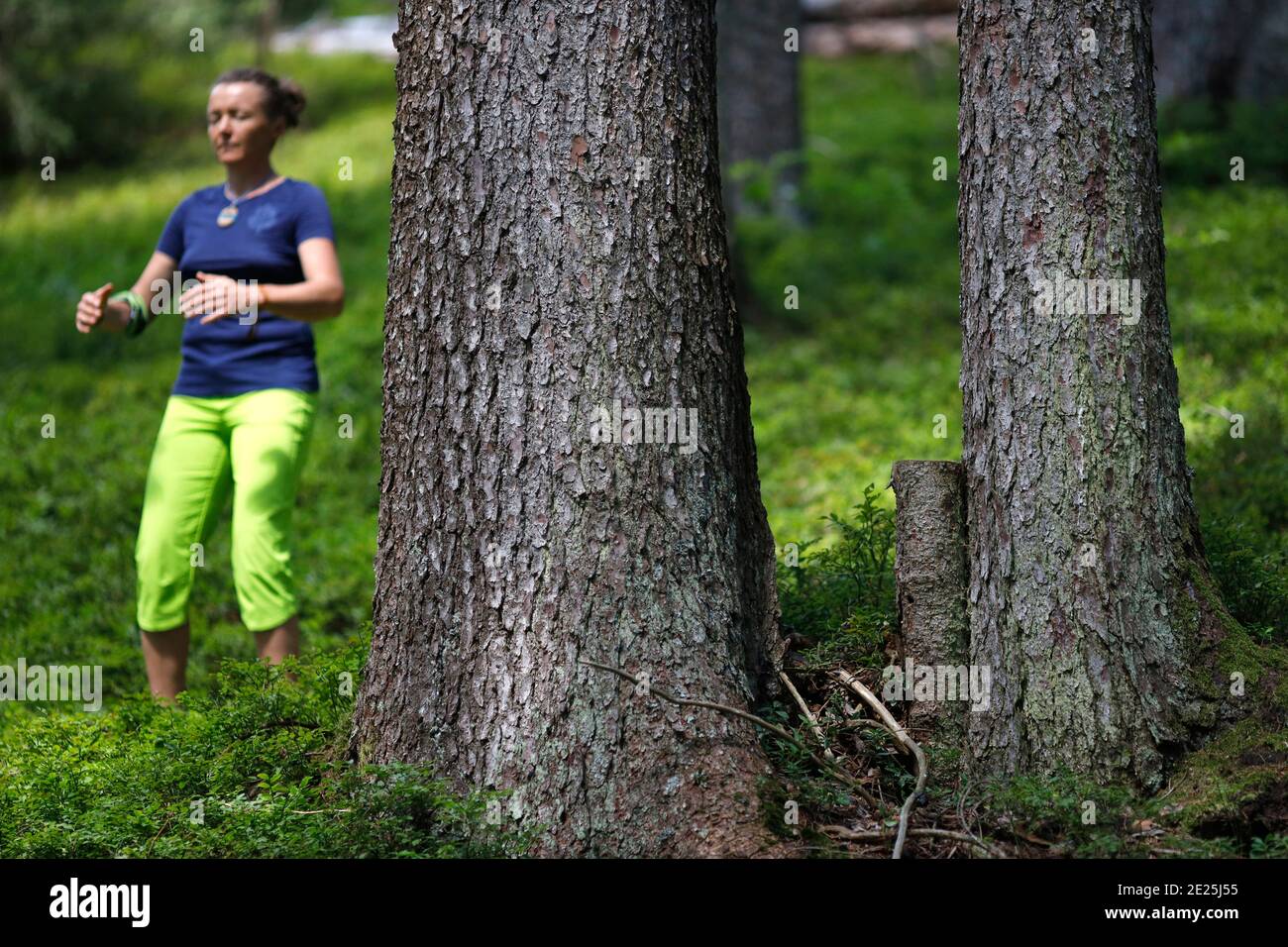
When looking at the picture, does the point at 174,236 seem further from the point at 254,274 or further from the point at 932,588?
the point at 932,588

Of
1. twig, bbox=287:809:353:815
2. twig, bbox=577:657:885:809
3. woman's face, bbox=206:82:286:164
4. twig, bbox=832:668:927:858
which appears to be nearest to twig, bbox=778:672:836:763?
twig, bbox=577:657:885:809

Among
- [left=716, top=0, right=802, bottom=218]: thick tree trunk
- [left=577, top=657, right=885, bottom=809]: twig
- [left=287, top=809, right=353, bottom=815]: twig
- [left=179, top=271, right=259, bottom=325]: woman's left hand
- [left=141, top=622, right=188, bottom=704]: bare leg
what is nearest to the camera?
[left=577, top=657, right=885, bottom=809]: twig

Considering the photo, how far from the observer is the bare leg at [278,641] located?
197 inches

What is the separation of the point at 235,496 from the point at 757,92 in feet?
28.9

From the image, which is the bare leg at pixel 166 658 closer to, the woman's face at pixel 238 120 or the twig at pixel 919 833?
the woman's face at pixel 238 120

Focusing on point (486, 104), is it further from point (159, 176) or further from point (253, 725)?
point (159, 176)

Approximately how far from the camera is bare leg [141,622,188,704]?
5125 millimetres

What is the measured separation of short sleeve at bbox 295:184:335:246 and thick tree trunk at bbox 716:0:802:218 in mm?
7490

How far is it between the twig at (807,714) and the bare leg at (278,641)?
2.05 metres

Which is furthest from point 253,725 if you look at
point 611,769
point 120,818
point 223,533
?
point 223,533

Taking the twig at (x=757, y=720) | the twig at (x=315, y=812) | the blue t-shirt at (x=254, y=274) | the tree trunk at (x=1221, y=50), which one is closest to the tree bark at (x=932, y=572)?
the twig at (x=757, y=720)

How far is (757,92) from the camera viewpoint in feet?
40.8

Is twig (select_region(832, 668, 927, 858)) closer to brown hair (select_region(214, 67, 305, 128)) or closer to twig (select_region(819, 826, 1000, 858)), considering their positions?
twig (select_region(819, 826, 1000, 858))

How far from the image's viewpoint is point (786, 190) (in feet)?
41.5
